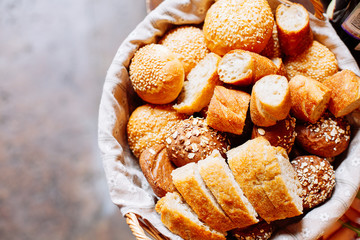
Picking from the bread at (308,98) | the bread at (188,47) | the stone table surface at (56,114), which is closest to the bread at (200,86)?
the bread at (188,47)

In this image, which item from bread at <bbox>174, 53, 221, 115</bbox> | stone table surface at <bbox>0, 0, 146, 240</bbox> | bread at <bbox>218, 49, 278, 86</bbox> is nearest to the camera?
bread at <bbox>218, 49, 278, 86</bbox>

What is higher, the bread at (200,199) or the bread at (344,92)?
the bread at (344,92)

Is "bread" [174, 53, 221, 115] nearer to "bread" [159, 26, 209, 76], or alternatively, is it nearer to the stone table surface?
"bread" [159, 26, 209, 76]

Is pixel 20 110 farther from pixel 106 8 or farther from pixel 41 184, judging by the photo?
pixel 106 8

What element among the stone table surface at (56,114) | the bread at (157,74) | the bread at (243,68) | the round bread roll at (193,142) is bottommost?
the stone table surface at (56,114)

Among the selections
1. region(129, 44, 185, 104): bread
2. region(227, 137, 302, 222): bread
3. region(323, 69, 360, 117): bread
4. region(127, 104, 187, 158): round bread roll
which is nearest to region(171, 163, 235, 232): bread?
region(227, 137, 302, 222): bread

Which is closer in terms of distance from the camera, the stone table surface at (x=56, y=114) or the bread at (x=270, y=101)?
the bread at (x=270, y=101)

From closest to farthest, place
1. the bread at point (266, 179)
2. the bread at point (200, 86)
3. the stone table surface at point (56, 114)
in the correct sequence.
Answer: the bread at point (266, 179)
the bread at point (200, 86)
the stone table surface at point (56, 114)

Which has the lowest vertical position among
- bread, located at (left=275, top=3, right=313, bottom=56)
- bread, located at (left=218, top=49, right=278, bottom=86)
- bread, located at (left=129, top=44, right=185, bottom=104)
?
bread, located at (left=129, top=44, right=185, bottom=104)

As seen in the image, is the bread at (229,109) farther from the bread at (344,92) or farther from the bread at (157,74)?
the bread at (344,92)
